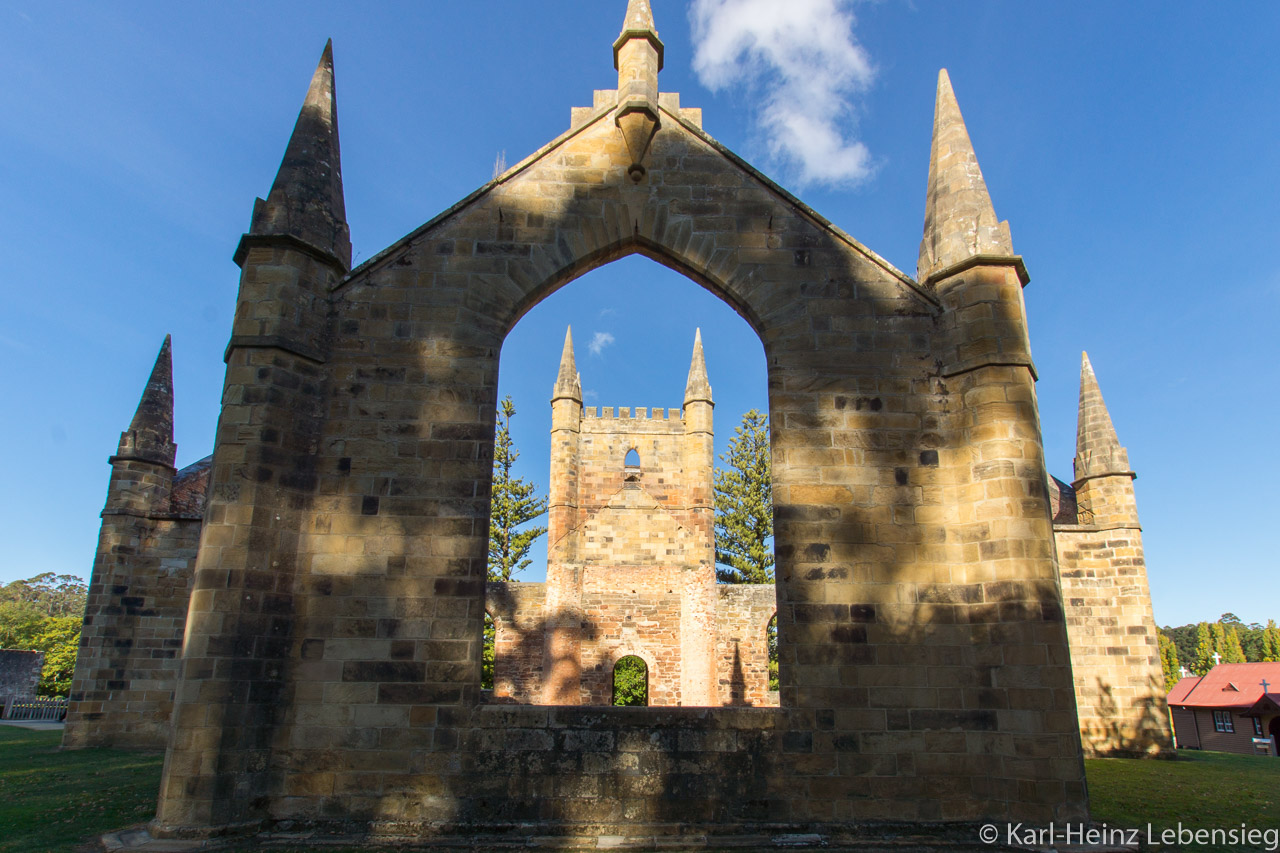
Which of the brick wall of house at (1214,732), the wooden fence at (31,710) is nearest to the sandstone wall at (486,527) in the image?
the wooden fence at (31,710)

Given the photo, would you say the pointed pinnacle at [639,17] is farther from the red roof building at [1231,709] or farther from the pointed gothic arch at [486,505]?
the red roof building at [1231,709]

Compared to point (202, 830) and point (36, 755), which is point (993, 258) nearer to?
point (202, 830)

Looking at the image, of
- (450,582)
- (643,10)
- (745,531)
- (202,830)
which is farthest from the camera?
(745,531)

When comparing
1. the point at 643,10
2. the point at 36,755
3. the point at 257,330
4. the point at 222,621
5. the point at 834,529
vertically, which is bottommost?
the point at 36,755

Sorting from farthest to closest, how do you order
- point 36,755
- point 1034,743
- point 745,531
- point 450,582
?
point 745,531
point 36,755
point 450,582
point 1034,743

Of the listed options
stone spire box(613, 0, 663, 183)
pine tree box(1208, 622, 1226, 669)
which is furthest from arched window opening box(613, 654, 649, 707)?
pine tree box(1208, 622, 1226, 669)

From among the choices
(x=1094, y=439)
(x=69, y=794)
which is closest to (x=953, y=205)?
(x=1094, y=439)

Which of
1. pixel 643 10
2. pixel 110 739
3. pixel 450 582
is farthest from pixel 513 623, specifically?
pixel 643 10

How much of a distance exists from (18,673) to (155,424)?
58.0 ft

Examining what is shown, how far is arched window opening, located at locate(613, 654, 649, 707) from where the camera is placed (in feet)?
91.7

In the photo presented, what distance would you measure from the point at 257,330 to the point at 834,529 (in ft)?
19.9

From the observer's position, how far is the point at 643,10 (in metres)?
9.25

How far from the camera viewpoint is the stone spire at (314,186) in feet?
25.2

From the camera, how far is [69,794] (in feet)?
27.6
